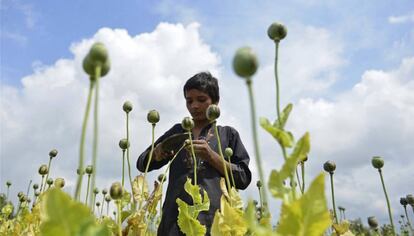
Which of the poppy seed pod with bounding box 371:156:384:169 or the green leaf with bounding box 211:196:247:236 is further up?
the poppy seed pod with bounding box 371:156:384:169

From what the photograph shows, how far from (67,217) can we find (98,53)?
0.21 meters

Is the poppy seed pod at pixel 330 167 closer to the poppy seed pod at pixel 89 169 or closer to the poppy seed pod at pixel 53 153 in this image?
the poppy seed pod at pixel 89 169

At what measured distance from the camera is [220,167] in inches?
82.3

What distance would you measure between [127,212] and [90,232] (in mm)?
810

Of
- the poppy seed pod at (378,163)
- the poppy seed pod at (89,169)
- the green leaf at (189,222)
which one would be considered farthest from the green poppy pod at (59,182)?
the poppy seed pod at (378,163)

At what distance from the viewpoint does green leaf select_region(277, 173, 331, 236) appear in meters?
0.59

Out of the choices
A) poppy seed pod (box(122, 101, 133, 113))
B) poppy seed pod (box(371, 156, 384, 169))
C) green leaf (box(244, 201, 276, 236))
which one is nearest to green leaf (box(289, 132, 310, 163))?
green leaf (box(244, 201, 276, 236))

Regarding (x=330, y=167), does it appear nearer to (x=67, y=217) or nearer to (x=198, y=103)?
(x=198, y=103)

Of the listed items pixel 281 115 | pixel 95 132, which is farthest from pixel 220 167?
pixel 95 132

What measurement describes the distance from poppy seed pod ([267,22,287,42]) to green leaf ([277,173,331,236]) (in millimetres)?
374

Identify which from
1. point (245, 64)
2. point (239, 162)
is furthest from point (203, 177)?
point (245, 64)

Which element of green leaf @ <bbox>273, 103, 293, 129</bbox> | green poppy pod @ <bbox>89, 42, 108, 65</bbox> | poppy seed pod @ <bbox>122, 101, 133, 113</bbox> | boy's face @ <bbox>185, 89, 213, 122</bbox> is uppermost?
boy's face @ <bbox>185, 89, 213, 122</bbox>

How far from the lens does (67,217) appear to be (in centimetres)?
55

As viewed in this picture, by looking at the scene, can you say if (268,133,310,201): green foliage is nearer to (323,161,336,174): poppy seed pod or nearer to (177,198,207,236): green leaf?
(177,198,207,236): green leaf
